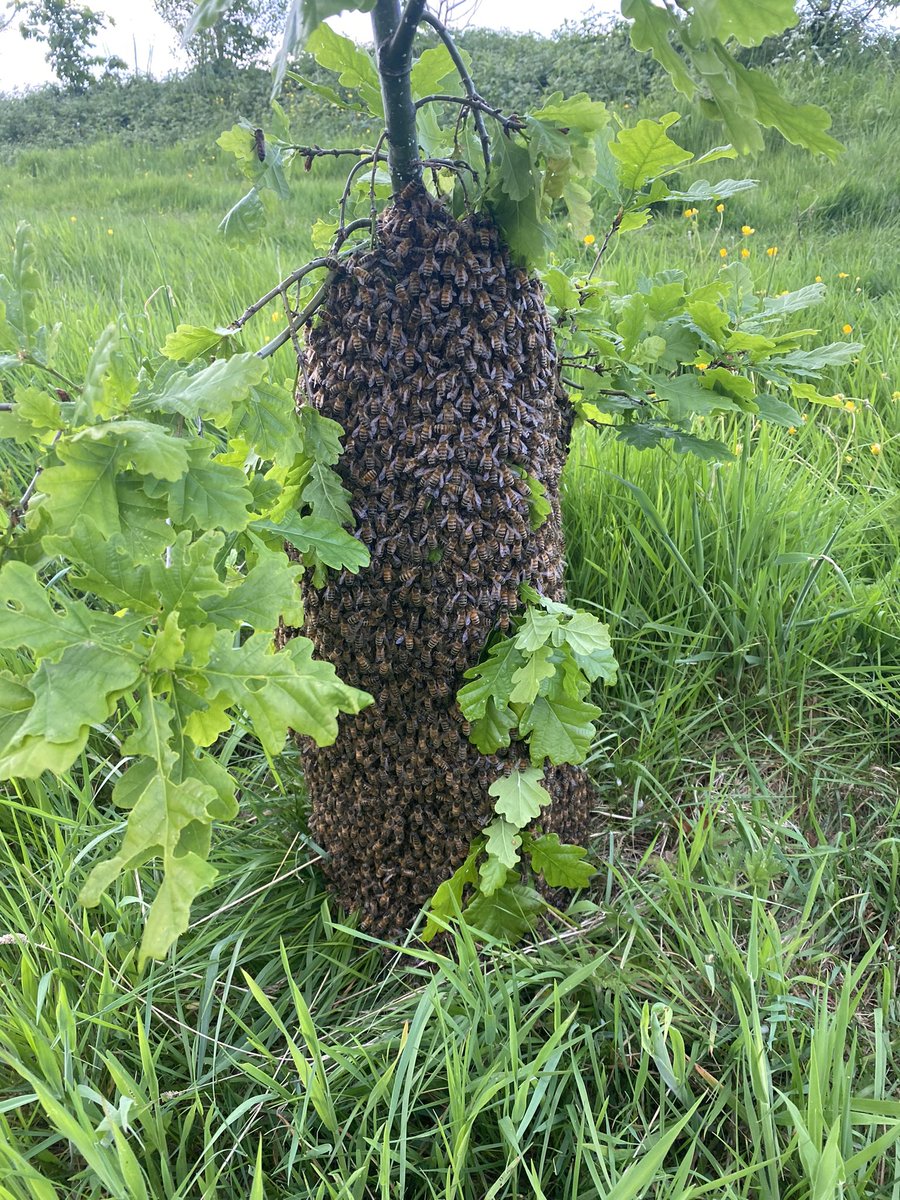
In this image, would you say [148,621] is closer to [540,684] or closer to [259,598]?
[259,598]

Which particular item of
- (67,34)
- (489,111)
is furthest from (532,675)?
(67,34)

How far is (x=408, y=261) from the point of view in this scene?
1207mm

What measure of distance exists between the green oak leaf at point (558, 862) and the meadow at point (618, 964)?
10 centimetres

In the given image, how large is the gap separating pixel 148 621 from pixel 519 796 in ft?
2.53

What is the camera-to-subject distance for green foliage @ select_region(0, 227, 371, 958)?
0.77m

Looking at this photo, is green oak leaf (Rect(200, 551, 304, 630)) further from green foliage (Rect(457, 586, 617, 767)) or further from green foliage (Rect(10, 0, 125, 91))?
green foliage (Rect(10, 0, 125, 91))

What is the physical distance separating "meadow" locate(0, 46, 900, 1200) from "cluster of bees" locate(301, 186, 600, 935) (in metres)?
0.27

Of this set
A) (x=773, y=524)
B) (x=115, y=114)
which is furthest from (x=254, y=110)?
(x=773, y=524)

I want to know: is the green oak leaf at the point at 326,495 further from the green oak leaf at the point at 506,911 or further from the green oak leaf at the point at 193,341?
the green oak leaf at the point at 506,911

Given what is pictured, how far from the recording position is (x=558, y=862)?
147 cm

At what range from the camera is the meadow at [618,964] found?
1159 mm

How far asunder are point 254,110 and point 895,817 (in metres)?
13.7

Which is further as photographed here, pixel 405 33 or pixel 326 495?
pixel 326 495

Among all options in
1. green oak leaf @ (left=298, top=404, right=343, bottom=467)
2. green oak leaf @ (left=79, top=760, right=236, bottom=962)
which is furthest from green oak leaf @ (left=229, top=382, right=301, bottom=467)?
green oak leaf @ (left=79, top=760, right=236, bottom=962)
